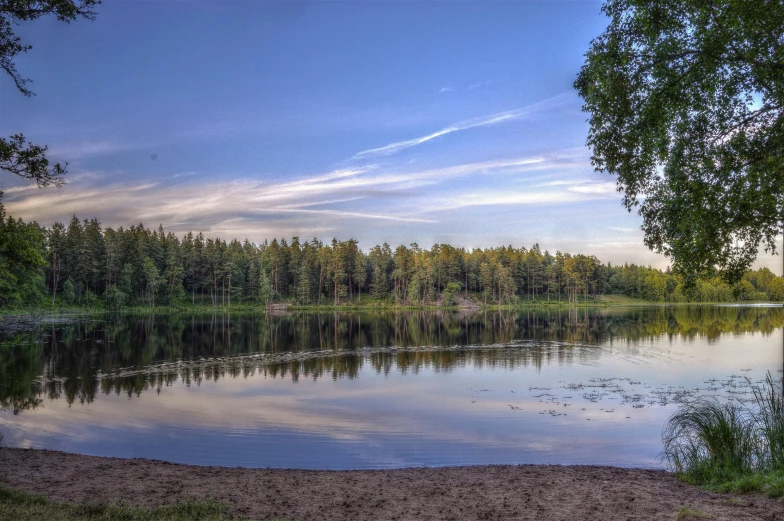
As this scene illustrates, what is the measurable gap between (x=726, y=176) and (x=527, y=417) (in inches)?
438

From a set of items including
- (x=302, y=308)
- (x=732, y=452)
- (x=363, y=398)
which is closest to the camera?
(x=732, y=452)

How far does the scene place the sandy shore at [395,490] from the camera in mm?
8461

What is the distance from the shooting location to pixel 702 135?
13.0 meters

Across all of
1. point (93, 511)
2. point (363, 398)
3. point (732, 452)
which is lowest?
point (363, 398)

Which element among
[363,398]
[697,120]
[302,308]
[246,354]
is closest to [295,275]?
[302,308]

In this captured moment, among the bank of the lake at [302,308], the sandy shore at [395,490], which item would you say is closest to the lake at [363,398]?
the sandy shore at [395,490]

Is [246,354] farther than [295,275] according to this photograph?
No

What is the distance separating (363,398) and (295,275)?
366ft

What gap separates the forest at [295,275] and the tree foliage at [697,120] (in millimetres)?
83063

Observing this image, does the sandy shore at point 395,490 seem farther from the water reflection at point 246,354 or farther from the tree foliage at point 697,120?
the water reflection at point 246,354

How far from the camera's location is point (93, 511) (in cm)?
776

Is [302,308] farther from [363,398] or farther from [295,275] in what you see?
Result: [363,398]

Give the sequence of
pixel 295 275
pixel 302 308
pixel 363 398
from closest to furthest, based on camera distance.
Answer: pixel 363 398, pixel 302 308, pixel 295 275

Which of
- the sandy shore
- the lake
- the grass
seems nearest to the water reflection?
the lake
